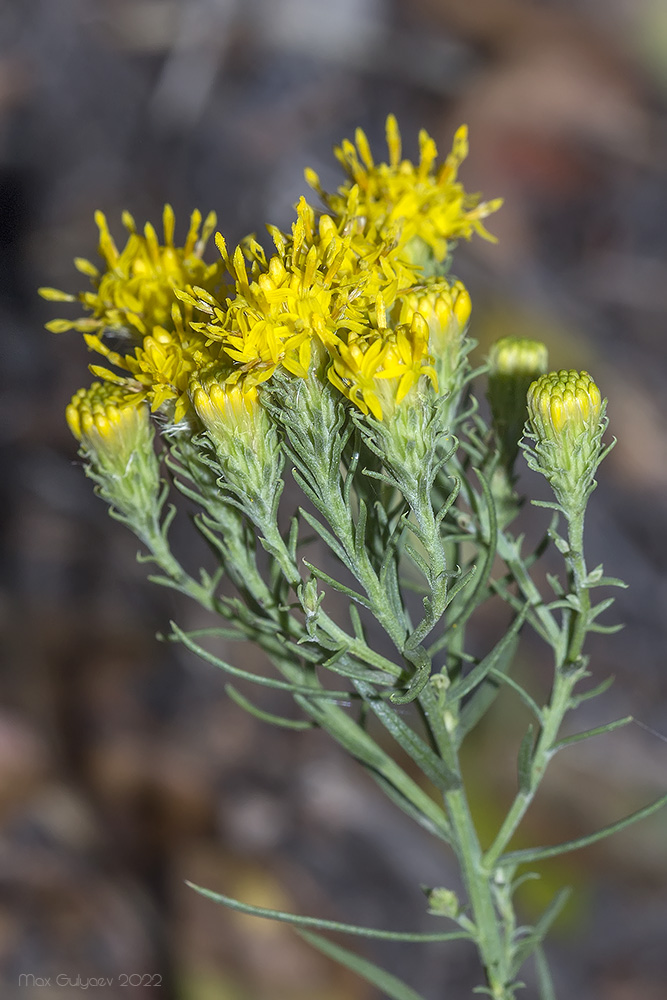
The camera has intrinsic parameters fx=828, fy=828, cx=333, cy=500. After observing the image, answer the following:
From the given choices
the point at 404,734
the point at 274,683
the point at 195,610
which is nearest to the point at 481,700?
the point at 404,734

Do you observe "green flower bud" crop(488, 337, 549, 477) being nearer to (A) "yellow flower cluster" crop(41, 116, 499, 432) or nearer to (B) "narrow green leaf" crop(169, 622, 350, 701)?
(A) "yellow flower cluster" crop(41, 116, 499, 432)

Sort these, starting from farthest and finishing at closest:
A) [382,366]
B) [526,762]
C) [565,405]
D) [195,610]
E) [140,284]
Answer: [195,610], [140,284], [526,762], [565,405], [382,366]

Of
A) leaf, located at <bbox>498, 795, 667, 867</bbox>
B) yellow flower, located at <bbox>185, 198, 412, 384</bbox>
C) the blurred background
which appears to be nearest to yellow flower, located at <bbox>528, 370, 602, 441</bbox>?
yellow flower, located at <bbox>185, 198, 412, 384</bbox>

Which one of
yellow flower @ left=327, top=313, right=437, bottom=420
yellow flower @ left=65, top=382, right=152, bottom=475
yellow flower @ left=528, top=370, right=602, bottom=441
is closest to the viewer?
yellow flower @ left=327, top=313, right=437, bottom=420

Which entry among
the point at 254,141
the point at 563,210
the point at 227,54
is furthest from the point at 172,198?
the point at 563,210

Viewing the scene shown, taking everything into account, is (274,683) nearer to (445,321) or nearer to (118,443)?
(118,443)

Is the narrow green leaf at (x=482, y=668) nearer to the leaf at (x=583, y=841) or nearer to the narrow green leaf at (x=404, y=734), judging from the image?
the narrow green leaf at (x=404, y=734)

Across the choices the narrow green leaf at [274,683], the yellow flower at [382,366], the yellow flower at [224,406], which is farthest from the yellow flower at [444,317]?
the narrow green leaf at [274,683]
